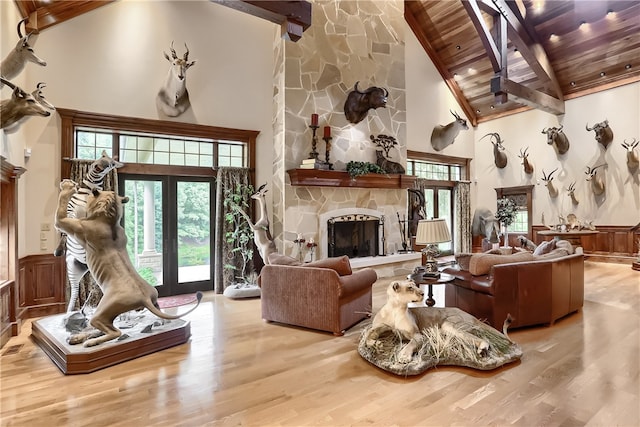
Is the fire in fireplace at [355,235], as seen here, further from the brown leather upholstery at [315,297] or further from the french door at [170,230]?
the brown leather upholstery at [315,297]

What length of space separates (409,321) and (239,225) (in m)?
3.85

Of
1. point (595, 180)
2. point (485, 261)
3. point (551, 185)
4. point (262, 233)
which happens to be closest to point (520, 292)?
point (485, 261)

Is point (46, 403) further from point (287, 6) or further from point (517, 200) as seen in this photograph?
point (517, 200)

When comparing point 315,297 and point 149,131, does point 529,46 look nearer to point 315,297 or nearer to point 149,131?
point 315,297

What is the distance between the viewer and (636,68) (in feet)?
25.6

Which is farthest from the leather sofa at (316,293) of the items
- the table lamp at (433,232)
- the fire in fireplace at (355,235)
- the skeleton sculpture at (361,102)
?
the skeleton sculpture at (361,102)

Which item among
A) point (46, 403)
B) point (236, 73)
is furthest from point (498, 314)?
point (236, 73)

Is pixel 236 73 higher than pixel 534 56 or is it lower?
lower

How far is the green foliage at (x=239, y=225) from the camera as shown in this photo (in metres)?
6.14

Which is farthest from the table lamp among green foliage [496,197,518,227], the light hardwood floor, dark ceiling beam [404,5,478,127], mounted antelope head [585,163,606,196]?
dark ceiling beam [404,5,478,127]

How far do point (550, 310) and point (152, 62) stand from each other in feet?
21.7

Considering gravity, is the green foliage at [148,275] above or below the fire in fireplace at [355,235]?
below

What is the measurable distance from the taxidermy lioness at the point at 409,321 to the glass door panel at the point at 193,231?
3866 millimetres

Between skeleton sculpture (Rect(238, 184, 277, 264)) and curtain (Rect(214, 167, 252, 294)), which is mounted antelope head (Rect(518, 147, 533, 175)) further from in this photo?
curtain (Rect(214, 167, 252, 294))
